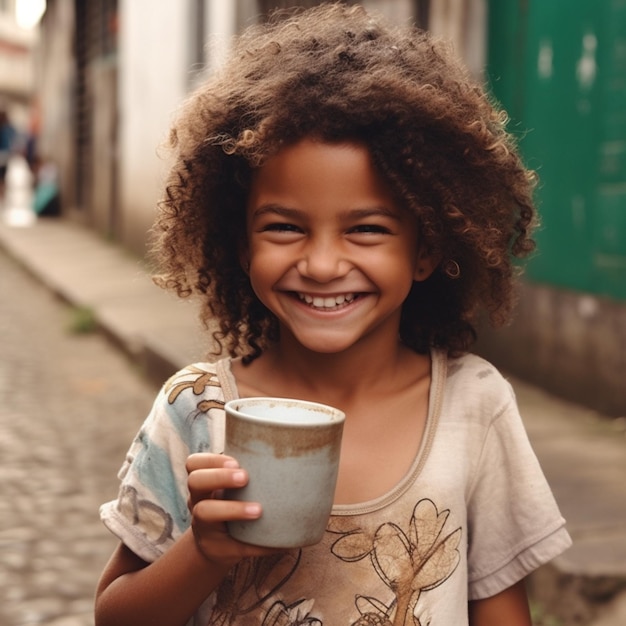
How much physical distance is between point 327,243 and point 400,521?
1.42 feet

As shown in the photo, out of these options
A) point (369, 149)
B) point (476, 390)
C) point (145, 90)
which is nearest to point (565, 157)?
point (476, 390)

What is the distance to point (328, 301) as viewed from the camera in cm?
164

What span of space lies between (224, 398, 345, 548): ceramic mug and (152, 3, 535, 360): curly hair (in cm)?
47

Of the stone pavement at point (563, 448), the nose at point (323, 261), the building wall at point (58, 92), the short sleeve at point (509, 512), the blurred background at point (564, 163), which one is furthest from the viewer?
the building wall at point (58, 92)

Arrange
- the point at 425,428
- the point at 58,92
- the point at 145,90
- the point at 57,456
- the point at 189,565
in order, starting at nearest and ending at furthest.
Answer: the point at 189,565, the point at 425,428, the point at 57,456, the point at 145,90, the point at 58,92

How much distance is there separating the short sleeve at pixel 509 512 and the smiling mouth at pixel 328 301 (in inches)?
12.7

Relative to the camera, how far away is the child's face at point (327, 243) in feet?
5.26

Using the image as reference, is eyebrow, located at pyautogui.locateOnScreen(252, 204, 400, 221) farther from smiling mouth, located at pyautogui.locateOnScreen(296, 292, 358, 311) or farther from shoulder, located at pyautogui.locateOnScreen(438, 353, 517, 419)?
shoulder, located at pyautogui.locateOnScreen(438, 353, 517, 419)

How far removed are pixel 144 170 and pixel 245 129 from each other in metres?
9.96

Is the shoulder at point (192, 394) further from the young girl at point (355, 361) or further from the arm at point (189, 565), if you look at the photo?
the arm at point (189, 565)

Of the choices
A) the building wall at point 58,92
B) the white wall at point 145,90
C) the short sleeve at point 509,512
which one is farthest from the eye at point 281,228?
the building wall at point 58,92

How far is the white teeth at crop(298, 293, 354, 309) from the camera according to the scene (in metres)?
1.64

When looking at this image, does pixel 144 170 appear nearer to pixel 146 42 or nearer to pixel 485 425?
pixel 146 42

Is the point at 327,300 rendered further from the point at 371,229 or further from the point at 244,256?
the point at 244,256
